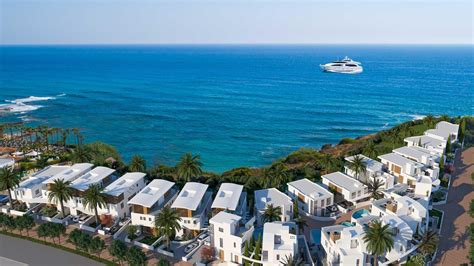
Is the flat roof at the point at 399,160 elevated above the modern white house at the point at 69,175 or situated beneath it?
elevated above

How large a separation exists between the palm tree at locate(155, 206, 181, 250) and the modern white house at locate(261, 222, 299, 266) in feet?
29.4

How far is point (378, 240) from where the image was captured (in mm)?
29375

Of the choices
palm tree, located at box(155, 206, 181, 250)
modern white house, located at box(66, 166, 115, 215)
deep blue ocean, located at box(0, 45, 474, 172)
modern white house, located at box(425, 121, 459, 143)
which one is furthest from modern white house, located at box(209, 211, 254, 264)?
modern white house, located at box(425, 121, 459, 143)

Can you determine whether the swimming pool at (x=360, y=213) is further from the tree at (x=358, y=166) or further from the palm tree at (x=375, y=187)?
the tree at (x=358, y=166)

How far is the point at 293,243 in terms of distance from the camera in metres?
31.7

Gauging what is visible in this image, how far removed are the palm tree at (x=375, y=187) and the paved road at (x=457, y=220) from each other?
6851 millimetres

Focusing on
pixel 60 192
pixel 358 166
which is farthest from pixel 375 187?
pixel 60 192

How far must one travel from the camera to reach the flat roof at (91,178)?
41.6 metres

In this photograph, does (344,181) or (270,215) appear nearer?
(270,215)

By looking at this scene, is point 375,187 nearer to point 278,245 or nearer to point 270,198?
point 270,198

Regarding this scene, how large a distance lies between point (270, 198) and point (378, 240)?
550 inches

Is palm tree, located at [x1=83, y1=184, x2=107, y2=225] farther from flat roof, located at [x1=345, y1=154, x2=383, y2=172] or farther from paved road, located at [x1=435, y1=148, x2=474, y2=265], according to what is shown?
paved road, located at [x1=435, y1=148, x2=474, y2=265]

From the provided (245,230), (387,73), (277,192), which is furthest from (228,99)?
(387,73)

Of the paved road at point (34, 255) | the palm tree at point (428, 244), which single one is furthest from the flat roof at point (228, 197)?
the palm tree at point (428, 244)
